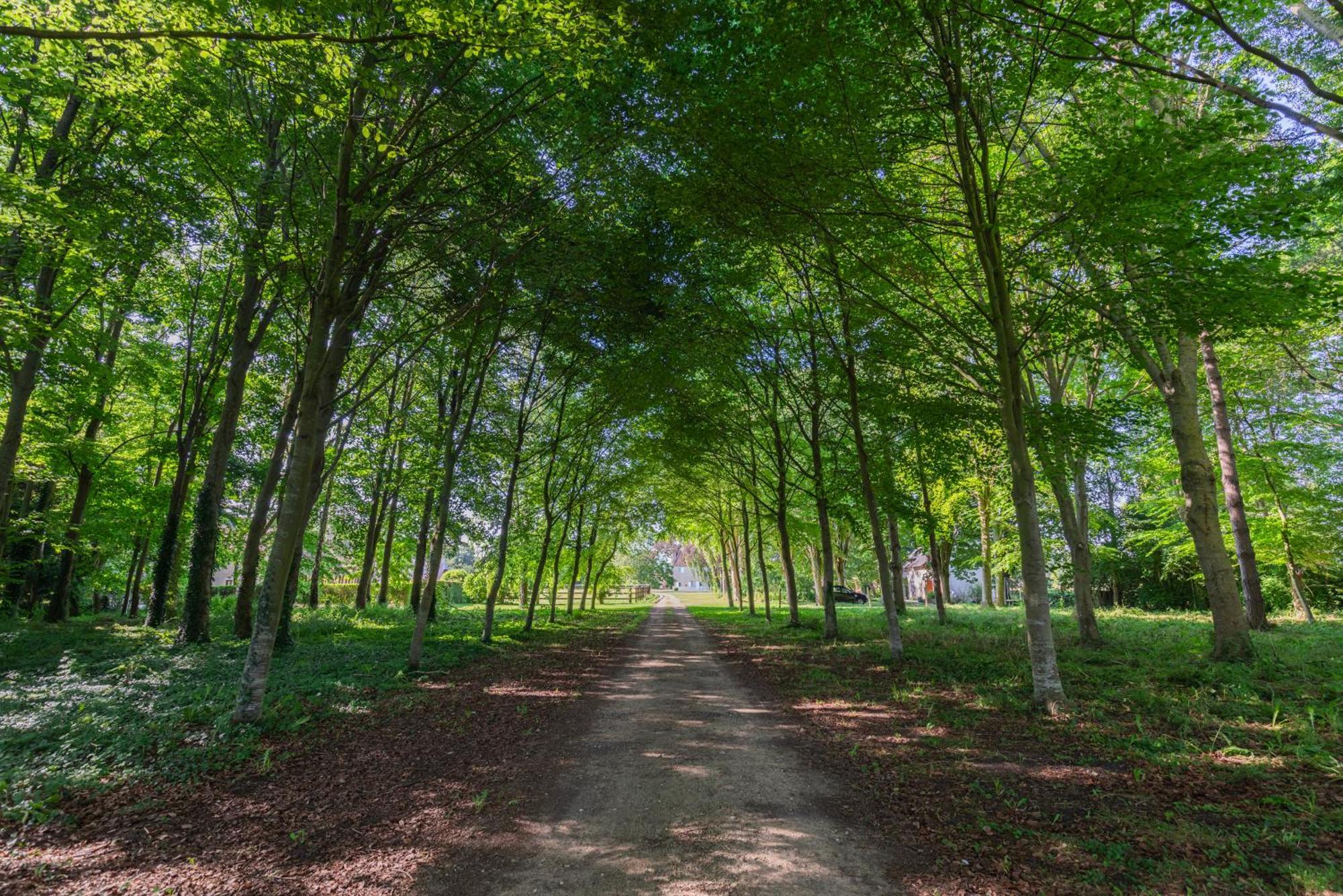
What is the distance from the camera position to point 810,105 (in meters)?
7.54

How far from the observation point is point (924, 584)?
63.4 meters

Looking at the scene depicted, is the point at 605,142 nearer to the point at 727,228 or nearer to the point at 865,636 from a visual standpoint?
the point at 727,228

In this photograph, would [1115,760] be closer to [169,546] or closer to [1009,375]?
[1009,375]

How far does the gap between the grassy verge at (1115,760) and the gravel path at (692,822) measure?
706 mm

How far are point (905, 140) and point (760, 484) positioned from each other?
19391mm

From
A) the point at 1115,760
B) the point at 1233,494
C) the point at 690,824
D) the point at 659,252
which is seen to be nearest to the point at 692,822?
the point at 690,824

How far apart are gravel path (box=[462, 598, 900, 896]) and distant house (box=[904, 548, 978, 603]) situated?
125 ft

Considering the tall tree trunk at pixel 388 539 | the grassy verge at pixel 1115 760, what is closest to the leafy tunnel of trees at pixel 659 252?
the grassy verge at pixel 1115 760

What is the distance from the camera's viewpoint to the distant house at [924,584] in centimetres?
4991

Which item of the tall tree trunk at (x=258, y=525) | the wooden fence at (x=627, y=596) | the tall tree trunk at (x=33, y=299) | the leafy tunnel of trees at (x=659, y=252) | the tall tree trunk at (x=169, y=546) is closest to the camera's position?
the leafy tunnel of trees at (x=659, y=252)

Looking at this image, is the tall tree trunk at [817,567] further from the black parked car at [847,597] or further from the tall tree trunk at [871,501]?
the tall tree trunk at [871,501]

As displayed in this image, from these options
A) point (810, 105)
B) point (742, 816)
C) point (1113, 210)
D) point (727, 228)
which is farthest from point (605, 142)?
point (742, 816)

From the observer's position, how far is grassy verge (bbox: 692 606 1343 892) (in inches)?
146

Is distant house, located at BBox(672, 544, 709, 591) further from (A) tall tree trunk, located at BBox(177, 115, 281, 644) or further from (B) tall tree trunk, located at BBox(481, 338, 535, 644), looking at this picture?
(A) tall tree trunk, located at BBox(177, 115, 281, 644)
